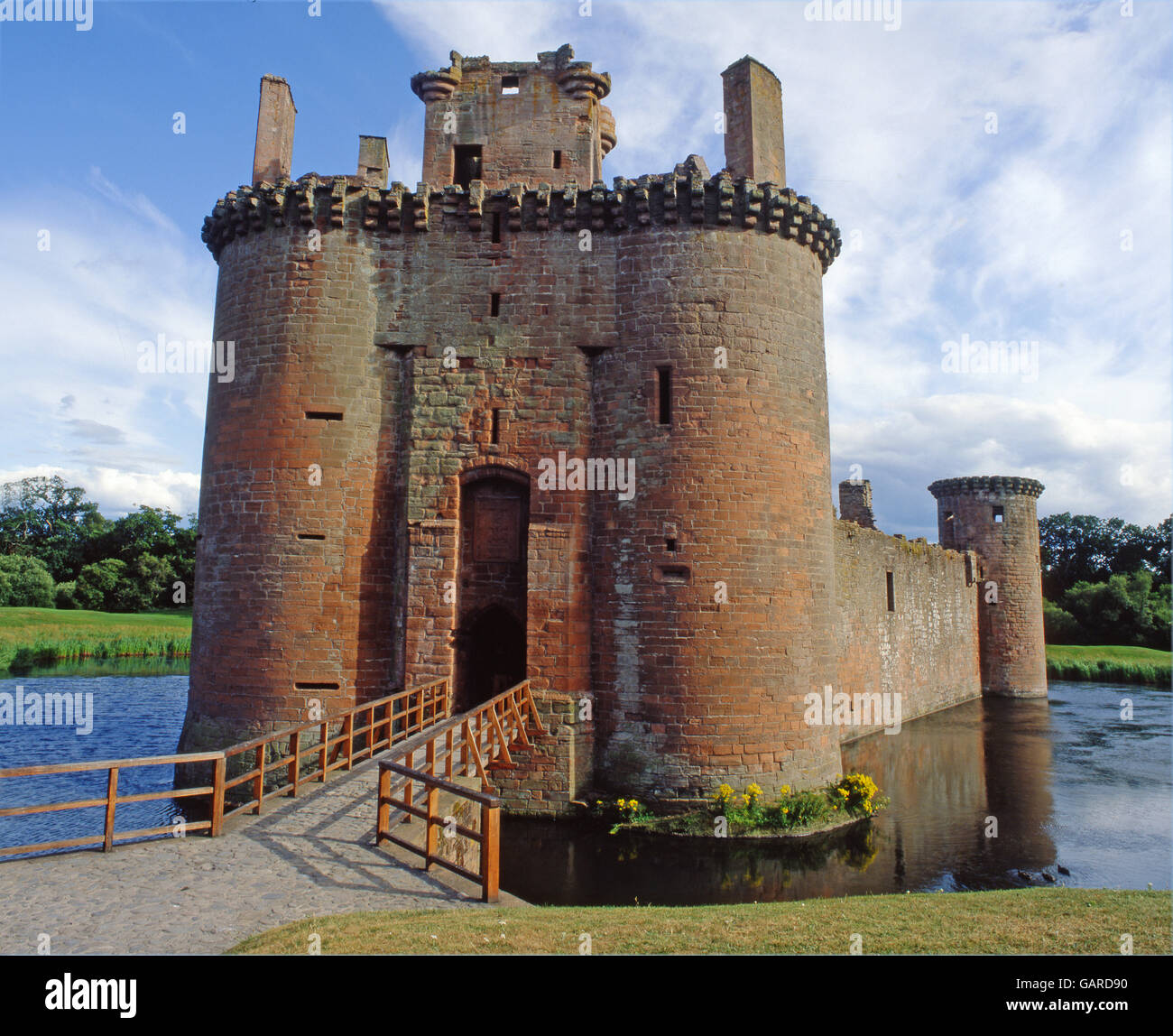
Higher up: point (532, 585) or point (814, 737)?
point (532, 585)

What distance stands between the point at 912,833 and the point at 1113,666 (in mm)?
36013

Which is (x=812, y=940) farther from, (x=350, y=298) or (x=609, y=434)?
(x=350, y=298)

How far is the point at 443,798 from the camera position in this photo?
32.8 feet

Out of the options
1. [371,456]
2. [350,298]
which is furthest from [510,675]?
[350,298]

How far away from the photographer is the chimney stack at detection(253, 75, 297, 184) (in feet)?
57.3

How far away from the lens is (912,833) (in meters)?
14.5

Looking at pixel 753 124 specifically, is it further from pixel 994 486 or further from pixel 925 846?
pixel 994 486

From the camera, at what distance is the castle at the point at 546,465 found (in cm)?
1491

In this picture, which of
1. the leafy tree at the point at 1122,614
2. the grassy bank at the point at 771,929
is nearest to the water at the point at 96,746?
the grassy bank at the point at 771,929

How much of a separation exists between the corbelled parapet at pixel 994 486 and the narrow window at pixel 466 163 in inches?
1042

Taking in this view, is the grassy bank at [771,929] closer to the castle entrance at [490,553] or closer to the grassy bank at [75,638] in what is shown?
the castle entrance at [490,553]

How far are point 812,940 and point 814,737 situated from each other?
27.9ft
